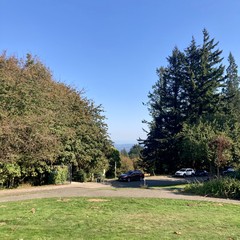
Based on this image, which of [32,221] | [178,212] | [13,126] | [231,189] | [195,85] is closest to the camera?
[32,221]

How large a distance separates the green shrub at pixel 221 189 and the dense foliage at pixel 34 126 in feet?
34.8

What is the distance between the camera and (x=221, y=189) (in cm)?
1714

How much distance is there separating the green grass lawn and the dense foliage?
8866mm

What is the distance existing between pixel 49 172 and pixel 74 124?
695 centimetres

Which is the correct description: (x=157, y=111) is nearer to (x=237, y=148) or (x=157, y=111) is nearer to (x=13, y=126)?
(x=237, y=148)

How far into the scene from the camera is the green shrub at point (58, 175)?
24312 mm

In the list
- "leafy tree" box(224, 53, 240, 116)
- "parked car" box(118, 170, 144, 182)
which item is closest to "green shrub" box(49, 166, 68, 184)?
"parked car" box(118, 170, 144, 182)

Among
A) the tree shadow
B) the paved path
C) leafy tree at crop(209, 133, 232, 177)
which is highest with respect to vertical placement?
leafy tree at crop(209, 133, 232, 177)

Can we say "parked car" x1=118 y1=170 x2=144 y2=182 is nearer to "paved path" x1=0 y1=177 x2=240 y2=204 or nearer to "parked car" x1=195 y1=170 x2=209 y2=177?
"parked car" x1=195 y1=170 x2=209 y2=177

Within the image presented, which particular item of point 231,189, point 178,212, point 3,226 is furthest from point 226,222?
point 231,189

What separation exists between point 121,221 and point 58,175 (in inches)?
655

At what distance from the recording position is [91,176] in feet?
111

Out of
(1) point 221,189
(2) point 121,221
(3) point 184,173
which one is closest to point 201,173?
(3) point 184,173

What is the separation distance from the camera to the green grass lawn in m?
6.93
